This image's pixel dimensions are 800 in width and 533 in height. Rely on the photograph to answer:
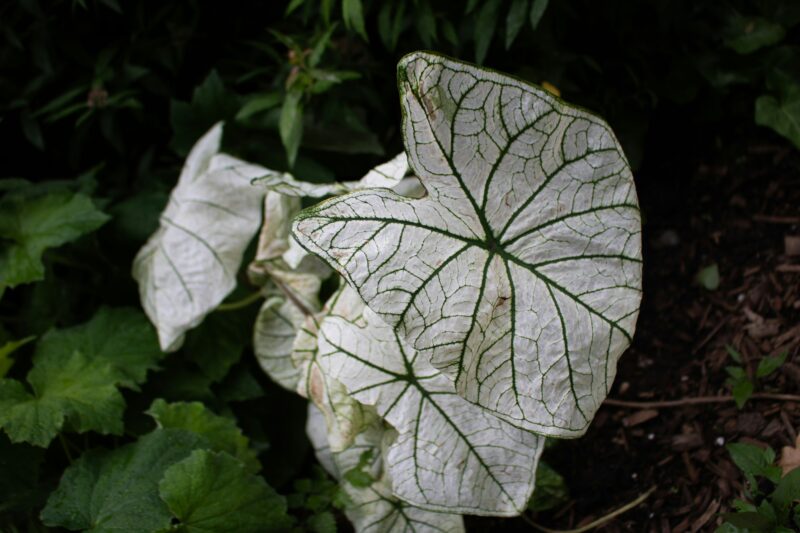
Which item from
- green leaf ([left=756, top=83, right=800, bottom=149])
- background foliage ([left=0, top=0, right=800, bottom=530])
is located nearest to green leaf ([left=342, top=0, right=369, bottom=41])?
background foliage ([left=0, top=0, right=800, bottom=530])

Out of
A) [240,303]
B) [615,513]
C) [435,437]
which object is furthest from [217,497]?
[615,513]

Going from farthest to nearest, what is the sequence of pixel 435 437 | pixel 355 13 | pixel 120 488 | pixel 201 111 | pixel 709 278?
pixel 201 111
pixel 709 278
pixel 355 13
pixel 120 488
pixel 435 437

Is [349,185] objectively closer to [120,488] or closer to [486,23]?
[486,23]

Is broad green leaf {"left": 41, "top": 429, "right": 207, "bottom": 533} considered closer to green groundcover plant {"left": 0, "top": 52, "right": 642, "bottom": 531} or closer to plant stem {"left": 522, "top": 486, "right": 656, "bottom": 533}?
green groundcover plant {"left": 0, "top": 52, "right": 642, "bottom": 531}

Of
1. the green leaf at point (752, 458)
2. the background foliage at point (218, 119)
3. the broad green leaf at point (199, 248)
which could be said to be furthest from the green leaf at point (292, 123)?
the green leaf at point (752, 458)

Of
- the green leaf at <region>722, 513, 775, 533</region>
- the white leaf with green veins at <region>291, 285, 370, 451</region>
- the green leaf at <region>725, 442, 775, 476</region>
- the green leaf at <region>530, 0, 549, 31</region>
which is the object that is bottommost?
the white leaf with green veins at <region>291, 285, 370, 451</region>

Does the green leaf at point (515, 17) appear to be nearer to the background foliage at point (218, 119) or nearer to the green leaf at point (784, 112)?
the background foliage at point (218, 119)

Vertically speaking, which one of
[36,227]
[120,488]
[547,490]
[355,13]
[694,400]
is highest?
[355,13]

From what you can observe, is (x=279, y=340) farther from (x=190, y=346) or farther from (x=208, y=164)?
(x=208, y=164)
